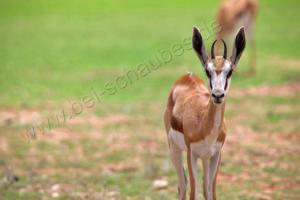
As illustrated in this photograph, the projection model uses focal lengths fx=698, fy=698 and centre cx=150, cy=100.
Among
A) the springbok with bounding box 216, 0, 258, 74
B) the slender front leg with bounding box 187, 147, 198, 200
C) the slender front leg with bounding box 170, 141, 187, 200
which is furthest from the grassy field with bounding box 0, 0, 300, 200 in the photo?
the slender front leg with bounding box 187, 147, 198, 200

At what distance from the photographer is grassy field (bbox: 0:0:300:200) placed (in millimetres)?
8742

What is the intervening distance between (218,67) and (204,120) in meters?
0.54

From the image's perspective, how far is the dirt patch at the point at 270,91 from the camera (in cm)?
1412

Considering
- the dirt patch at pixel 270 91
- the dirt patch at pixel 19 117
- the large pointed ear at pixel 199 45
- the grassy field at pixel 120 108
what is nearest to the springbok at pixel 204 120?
the large pointed ear at pixel 199 45

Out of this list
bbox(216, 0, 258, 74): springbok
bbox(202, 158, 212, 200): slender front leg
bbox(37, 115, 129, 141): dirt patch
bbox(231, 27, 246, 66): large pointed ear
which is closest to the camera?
bbox(231, 27, 246, 66): large pointed ear

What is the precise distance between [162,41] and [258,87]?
582 cm

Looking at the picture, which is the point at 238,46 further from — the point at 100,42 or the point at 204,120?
the point at 100,42

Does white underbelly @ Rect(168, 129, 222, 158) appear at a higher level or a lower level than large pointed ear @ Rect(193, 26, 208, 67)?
lower

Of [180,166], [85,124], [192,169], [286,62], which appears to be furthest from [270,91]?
[192,169]

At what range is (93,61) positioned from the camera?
17938 millimetres

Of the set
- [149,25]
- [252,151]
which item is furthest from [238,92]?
[149,25]

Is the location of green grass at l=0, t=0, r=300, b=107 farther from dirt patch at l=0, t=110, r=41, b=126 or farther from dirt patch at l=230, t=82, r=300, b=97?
dirt patch at l=0, t=110, r=41, b=126

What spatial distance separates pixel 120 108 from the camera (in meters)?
13.1

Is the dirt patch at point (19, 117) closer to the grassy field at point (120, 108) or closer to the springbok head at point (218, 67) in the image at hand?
the grassy field at point (120, 108)
